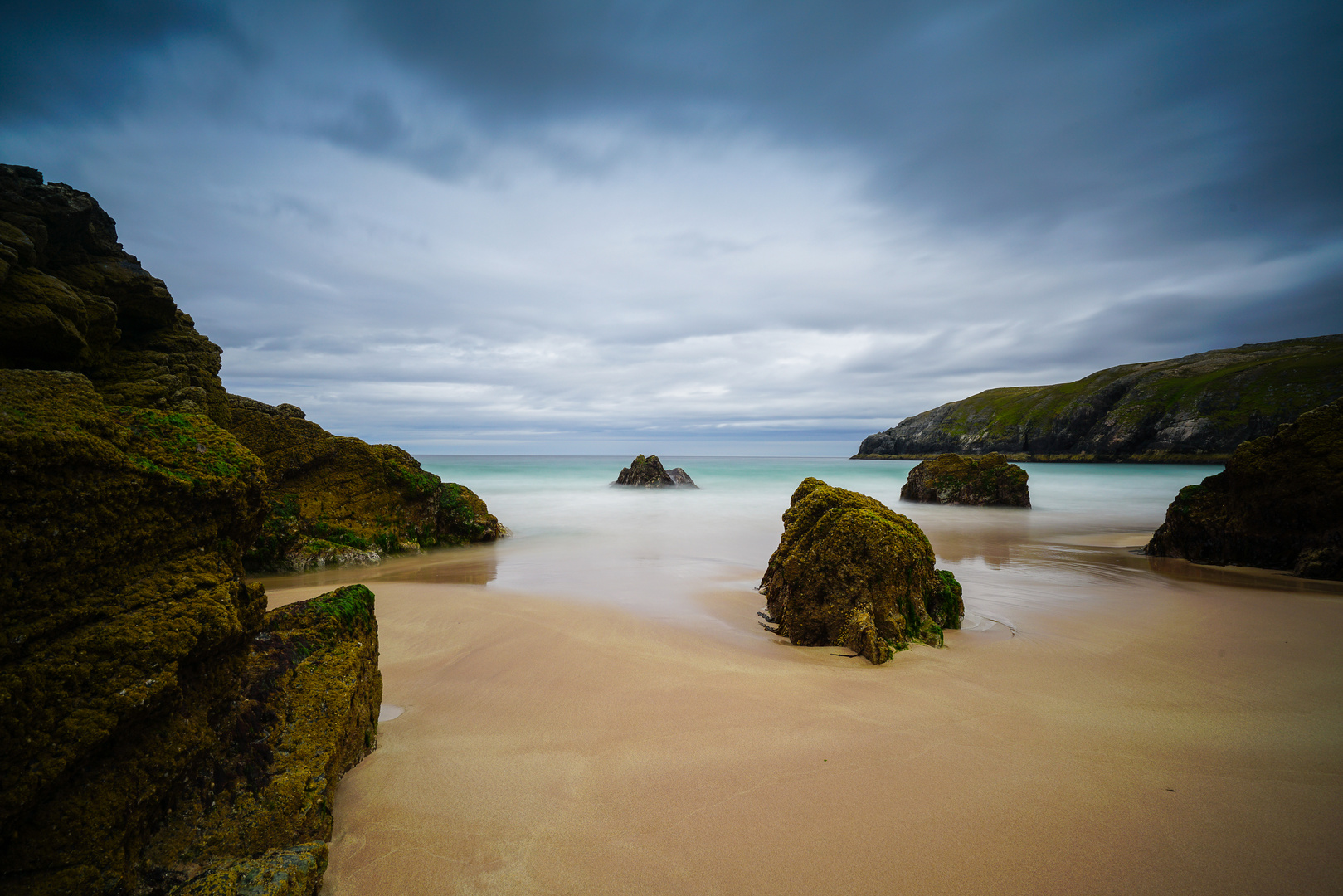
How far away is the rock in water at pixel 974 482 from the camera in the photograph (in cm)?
2230

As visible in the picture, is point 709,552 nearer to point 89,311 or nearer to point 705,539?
point 705,539

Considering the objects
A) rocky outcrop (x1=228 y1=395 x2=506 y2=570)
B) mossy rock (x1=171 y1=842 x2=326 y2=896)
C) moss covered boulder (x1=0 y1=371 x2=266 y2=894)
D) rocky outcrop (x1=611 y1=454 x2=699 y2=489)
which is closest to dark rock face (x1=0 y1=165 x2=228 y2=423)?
rocky outcrop (x1=228 y1=395 x2=506 y2=570)

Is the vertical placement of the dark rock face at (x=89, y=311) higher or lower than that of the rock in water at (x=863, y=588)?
higher

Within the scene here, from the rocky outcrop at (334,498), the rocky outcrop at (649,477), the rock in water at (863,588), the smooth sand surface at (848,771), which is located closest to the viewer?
the smooth sand surface at (848,771)

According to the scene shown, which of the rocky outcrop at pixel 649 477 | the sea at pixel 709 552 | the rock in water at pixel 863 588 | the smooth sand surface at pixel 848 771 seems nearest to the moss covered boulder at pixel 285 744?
the smooth sand surface at pixel 848 771

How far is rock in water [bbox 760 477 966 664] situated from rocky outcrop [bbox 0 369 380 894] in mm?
4096

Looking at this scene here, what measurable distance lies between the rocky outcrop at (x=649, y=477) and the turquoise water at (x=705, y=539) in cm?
116

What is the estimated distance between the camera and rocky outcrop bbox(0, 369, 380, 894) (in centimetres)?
175

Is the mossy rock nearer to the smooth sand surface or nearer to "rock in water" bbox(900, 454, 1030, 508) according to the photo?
the smooth sand surface

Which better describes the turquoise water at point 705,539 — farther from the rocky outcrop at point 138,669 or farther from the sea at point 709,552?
the rocky outcrop at point 138,669

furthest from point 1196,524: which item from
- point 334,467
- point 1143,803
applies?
point 334,467

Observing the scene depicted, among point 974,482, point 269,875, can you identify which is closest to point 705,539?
point 269,875

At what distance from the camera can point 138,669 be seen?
198 centimetres

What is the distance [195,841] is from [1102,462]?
86.9 metres
